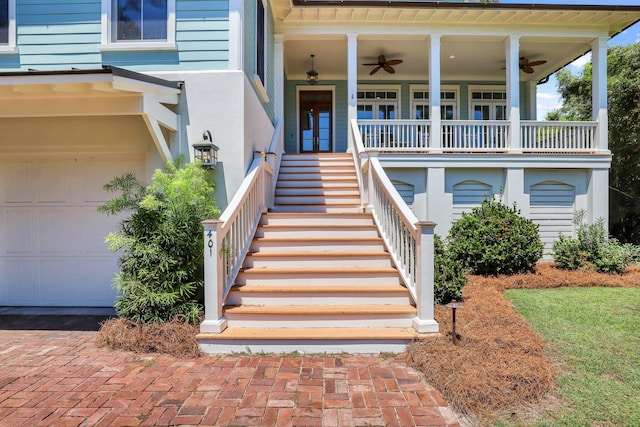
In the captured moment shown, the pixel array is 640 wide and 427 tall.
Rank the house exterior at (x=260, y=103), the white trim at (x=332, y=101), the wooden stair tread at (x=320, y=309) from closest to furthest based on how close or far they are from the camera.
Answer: the wooden stair tread at (x=320, y=309) → the house exterior at (x=260, y=103) → the white trim at (x=332, y=101)

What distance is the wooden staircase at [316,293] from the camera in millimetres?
3332

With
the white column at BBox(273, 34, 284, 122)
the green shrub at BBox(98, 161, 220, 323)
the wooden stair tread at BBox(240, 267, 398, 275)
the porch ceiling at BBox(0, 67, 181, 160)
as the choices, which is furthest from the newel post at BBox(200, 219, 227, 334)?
the white column at BBox(273, 34, 284, 122)

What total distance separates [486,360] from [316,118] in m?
9.08

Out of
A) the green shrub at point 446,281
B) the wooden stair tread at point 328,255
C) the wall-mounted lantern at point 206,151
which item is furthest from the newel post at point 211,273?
the green shrub at point 446,281

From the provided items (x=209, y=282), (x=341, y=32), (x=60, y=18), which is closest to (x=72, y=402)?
(x=209, y=282)

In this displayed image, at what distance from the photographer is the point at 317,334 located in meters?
3.36

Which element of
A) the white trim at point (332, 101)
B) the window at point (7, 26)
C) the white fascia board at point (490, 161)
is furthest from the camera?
the white trim at point (332, 101)

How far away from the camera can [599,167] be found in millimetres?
8008

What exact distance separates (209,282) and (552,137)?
28.3 ft

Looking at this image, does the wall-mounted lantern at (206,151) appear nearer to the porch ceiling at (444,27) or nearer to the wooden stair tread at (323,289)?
the wooden stair tread at (323,289)

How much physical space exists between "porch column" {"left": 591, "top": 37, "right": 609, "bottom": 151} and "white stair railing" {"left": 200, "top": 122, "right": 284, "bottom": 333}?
8046mm

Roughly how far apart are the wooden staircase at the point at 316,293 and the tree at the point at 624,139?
393 inches

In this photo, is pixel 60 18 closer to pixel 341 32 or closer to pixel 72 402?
pixel 72 402

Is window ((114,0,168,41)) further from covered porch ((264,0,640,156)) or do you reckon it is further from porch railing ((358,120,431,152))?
porch railing ((358,120,431,152))
